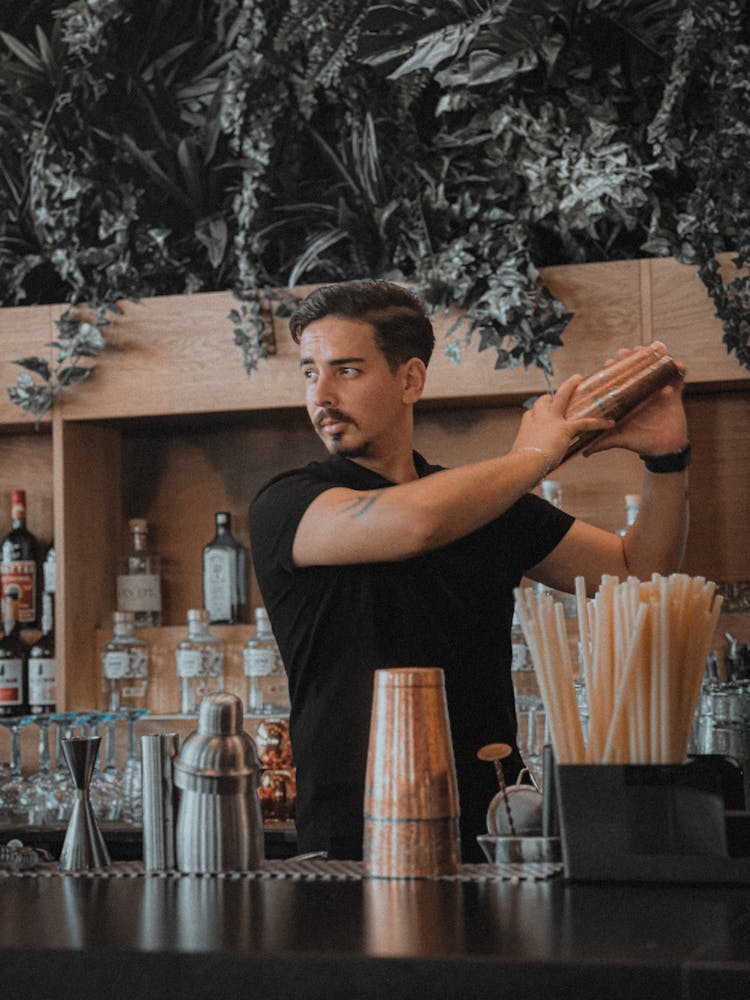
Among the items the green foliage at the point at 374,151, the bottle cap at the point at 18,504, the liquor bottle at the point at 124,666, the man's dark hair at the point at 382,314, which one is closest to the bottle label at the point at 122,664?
the liquor bottle at the point at 124,666

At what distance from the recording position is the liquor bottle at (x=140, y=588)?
3.49m

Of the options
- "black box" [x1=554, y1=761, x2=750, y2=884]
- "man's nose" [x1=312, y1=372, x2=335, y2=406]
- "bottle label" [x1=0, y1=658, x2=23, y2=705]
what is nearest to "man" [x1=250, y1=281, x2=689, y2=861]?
"man's nose" [x1=312, y1=372, x2=335, y2=406]

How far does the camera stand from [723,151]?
3055mm

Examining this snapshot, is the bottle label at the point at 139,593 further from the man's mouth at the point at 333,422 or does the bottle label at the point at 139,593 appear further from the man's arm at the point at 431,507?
the man's arm at the point at 431,507

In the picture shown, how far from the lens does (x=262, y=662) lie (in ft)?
10.8

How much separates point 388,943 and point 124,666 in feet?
8.09

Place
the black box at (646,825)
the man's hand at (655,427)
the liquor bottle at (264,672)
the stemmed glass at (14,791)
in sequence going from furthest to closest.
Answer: the liquor bottle at (264,672) → the stemmed glass at (14,791) → the man's hand at (655,427) → the black box at (646,825)

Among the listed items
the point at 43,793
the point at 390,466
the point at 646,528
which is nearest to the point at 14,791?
the point at 43,793

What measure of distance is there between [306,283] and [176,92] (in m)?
0.62

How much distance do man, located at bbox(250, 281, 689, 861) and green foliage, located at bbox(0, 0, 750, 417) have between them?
0.86m

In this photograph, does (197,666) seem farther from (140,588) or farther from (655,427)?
(655,427)

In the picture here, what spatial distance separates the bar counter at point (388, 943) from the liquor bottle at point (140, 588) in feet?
7.40

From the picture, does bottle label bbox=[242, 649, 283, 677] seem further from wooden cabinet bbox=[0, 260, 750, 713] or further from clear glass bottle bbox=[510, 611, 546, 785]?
clear glass bottle bbox=[510, 611, 546, 785]

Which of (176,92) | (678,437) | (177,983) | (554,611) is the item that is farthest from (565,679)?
(176,92)
